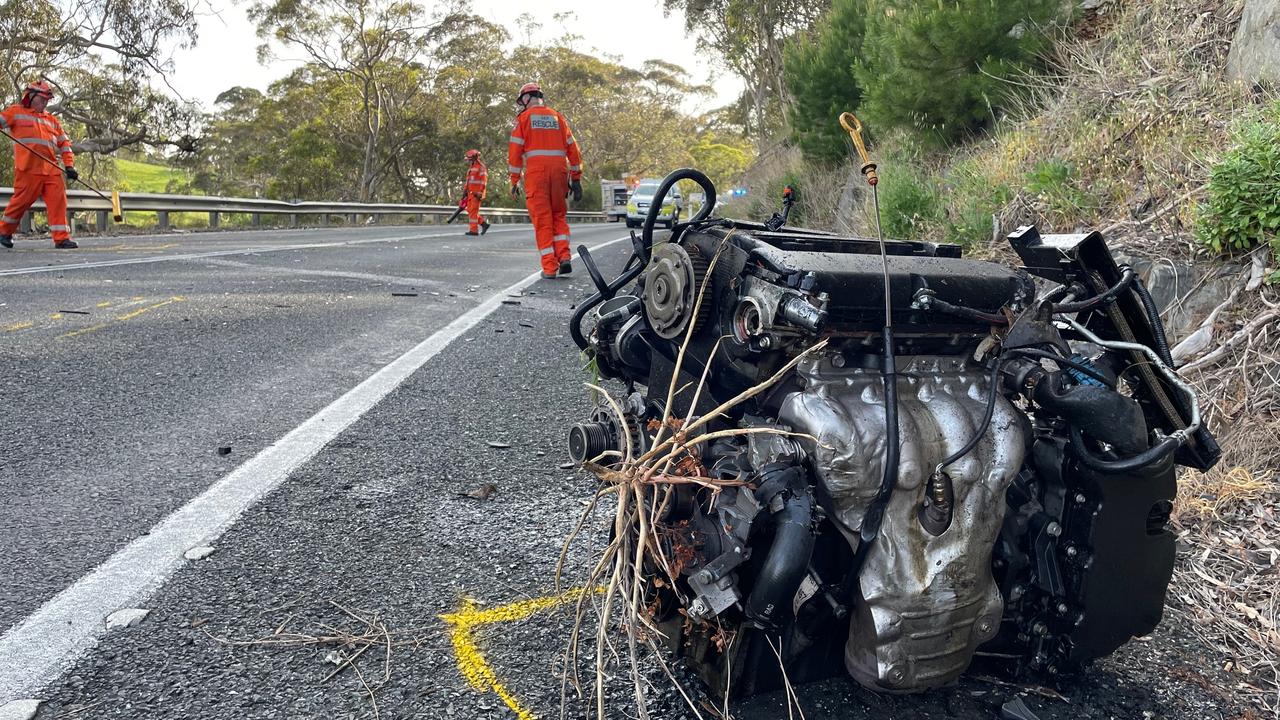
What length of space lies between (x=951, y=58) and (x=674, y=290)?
700 cm

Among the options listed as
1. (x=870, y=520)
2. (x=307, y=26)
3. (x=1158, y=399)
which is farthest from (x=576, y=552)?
(x=307, y=26)

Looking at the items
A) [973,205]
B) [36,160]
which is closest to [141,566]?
[973,205]

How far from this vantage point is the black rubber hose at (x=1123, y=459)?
69.7 inches

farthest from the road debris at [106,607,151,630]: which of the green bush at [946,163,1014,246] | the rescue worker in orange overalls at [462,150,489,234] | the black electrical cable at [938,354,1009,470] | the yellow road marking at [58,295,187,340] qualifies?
the rescue worker in orange overalls at [462,150,489,234]

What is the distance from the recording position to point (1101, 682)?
2170mm

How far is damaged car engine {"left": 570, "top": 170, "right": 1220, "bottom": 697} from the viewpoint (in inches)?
71.1

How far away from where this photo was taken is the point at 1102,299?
1.98m

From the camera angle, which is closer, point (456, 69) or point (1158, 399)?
point (1158, 399)

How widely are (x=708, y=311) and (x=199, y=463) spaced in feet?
7.59

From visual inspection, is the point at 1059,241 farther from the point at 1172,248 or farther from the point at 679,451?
Result: the point at 1172,248

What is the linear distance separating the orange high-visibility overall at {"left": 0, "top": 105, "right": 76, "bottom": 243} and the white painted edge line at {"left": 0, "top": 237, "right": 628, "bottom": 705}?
389 inches

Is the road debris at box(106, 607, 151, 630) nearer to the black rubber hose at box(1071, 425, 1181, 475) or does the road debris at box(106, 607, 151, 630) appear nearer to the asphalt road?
the asphalt road

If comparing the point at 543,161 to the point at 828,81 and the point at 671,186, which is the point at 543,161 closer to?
the point at 828,81

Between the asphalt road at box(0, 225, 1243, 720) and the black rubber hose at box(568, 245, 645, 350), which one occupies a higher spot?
the black rubber hose at box(568, 245, 645, 350)
